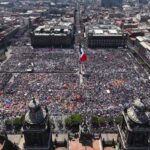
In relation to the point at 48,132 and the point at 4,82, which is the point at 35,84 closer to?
the point at 4,82

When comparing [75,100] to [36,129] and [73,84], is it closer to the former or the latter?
[73,84]

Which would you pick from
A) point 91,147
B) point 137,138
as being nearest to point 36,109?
point 91,147

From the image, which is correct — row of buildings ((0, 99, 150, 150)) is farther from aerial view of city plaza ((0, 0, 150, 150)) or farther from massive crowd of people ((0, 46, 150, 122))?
massive crowd of people ((0, 46, 150, 122))

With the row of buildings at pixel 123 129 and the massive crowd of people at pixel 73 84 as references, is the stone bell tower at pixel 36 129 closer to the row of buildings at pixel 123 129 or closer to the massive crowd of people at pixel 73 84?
the row of buildings at pixel 123 129

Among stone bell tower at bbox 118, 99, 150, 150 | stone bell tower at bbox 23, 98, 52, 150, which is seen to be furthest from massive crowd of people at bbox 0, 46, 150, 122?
stone bell tower at bbox 23, 98, 52, 150

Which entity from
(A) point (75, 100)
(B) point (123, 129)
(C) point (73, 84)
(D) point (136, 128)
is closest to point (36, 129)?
(B) point (123, 129)

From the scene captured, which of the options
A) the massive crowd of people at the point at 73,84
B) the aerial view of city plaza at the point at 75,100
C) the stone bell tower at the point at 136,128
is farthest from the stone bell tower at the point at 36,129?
the massive crowd of people at the point at 73,84
